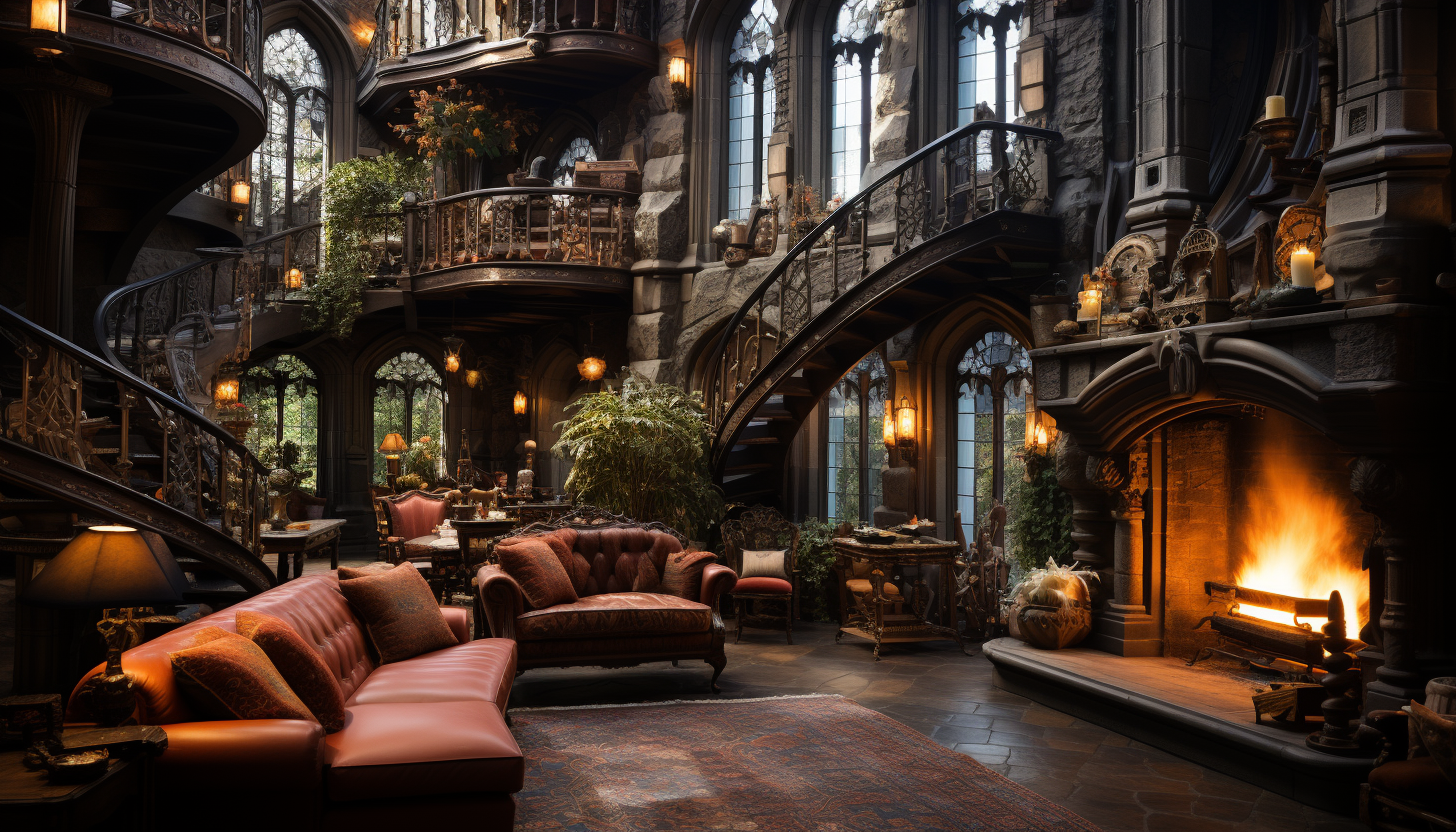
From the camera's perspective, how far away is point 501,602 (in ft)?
20.5

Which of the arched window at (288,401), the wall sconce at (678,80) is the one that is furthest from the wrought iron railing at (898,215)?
the arched window at (288,401)

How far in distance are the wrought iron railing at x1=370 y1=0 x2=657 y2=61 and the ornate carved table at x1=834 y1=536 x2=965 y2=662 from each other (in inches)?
310

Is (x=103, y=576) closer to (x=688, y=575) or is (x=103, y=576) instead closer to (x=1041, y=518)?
(x=688, y=575)

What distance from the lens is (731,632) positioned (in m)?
8.79

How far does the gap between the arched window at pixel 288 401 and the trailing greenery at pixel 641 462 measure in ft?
25.2

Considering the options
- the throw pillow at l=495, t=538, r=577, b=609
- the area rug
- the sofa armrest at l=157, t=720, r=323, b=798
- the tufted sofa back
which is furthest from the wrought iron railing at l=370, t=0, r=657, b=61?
the sofa armrest at l=157, t=720, r=323, b=798

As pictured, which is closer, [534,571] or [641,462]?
[534,571]

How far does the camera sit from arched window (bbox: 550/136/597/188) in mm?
14953

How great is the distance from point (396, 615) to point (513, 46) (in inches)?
396

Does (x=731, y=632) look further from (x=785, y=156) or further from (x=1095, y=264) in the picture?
(x=785, y=156)

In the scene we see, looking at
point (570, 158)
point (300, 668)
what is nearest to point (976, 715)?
point (300, 668)

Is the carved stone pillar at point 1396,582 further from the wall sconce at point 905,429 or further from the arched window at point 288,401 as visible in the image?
the arched window at point 288,401

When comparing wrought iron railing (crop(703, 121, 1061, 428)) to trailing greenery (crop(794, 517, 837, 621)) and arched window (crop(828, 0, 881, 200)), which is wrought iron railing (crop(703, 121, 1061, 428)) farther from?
trailing greenery (crop(794, 517, 837, 621))

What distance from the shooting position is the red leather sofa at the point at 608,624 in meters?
6.30
